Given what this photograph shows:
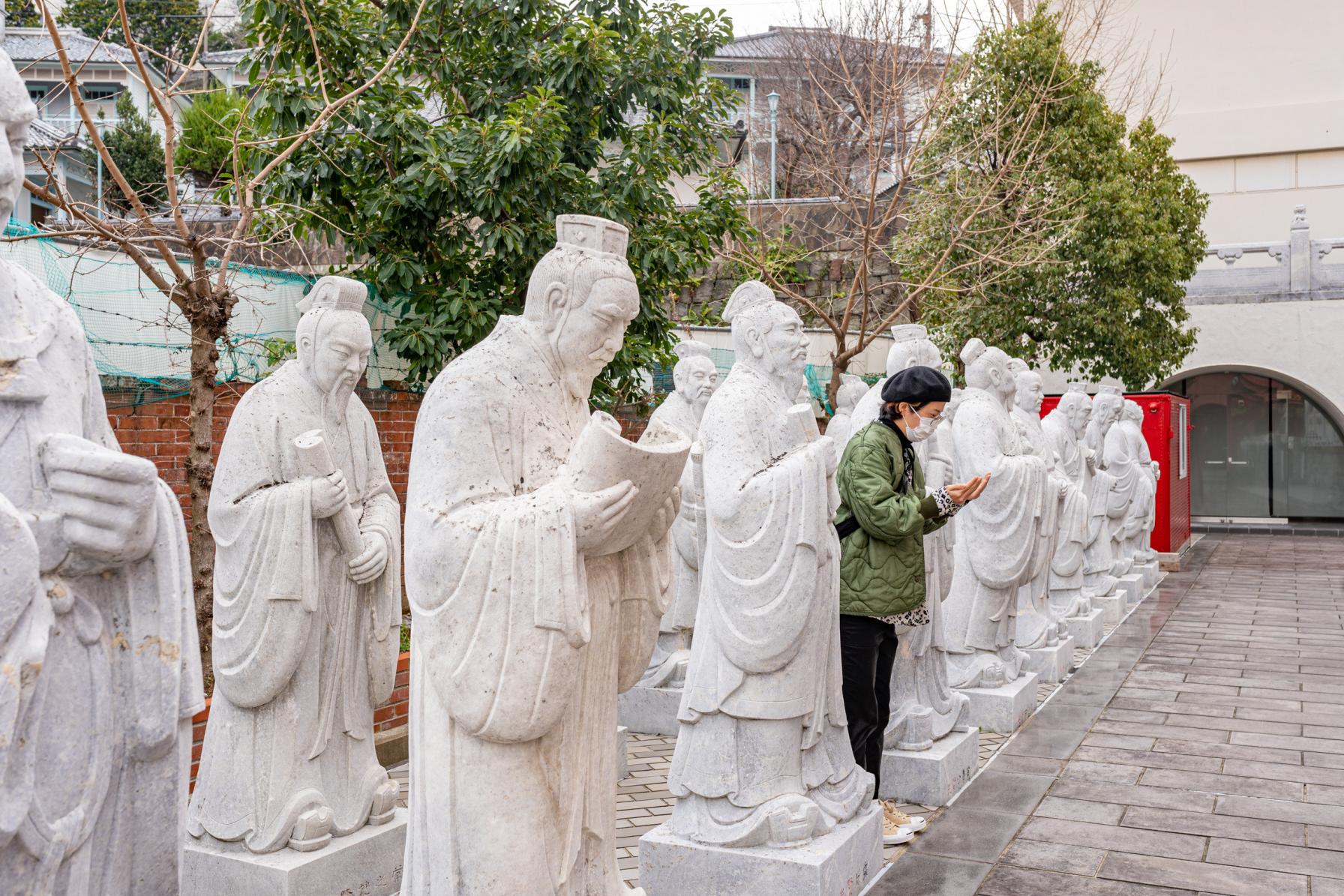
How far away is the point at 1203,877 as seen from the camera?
4.78 m

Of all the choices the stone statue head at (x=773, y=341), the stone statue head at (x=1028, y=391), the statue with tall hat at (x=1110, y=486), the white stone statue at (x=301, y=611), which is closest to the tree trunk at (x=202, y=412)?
the white stone statue at (x=301, y=611)

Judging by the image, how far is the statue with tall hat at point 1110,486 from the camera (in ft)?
39.4

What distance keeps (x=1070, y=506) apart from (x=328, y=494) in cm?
722

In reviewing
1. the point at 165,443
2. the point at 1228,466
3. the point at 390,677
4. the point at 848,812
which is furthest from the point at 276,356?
the point at 1228,466

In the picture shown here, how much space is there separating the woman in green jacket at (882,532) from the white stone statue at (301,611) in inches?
70.7

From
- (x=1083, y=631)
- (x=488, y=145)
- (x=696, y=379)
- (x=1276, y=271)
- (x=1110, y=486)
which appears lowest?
(x=1083, y=631)

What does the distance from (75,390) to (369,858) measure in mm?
2769

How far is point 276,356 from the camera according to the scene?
24.5 ft

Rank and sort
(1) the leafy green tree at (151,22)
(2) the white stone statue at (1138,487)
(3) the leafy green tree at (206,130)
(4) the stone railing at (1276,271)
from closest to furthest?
(3) the leafy green tree at (206,130) < (2) the white stone statue at (1138,487) < (4) the stone railing at (1276,271) < (1) the leafy green tree at (151,22)

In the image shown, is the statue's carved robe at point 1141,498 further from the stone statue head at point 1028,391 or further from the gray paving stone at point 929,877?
the gray paving stone at point 929,877

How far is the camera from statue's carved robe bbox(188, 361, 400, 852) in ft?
13.3

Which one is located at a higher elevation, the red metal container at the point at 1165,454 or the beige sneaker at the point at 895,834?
the red metal container at the point at 1165,454

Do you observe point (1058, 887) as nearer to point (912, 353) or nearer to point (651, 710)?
point (912, 353)

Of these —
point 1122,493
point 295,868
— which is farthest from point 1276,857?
point 1122,493
